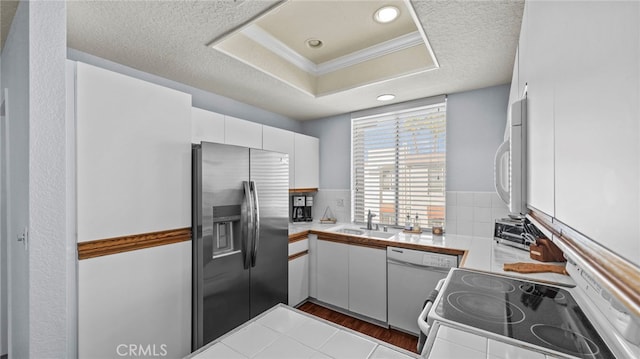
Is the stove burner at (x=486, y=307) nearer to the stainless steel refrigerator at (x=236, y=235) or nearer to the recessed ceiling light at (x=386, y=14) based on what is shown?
the stainless steel refrigerator at (x=236, y=235)

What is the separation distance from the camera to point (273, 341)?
0.85m

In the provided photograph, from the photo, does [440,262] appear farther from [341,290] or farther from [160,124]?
[160,124]

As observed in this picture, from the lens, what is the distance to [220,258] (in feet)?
6.55

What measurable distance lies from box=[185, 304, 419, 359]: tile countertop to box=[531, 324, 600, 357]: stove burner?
1.68 ft

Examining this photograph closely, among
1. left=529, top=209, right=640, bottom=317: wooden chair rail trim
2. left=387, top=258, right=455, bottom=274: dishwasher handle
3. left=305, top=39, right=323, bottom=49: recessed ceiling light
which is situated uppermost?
left=305, top=39, right=323, bottom=49: recessed ceiling light

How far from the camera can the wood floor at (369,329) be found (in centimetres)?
231

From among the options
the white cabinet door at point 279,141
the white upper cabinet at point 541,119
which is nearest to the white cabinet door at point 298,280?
the white cabinet door at point 279,141

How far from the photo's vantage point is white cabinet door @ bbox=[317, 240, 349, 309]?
2.76 metres

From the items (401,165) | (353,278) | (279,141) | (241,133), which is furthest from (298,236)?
(401,165)

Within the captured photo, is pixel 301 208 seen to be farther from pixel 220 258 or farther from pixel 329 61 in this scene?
pixel 329 61

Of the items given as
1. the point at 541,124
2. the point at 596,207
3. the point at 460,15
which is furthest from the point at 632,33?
the point at 460,15

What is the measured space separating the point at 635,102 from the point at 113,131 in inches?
79.7

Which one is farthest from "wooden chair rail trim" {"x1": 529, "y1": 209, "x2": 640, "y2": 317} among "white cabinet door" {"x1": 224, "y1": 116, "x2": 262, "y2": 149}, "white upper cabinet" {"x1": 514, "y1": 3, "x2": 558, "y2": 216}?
"white cabinet door" {"x1": 224, "y1": 116, "x2": 262, "y2": 149}

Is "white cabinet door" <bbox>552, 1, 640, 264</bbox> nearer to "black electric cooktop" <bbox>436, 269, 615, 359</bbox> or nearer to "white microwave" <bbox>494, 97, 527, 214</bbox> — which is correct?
"white microwave" <bbox>494, 97, 527, 214</bbox>
